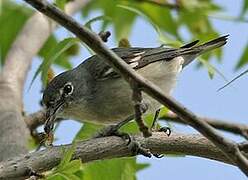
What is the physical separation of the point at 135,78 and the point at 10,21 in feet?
7.67

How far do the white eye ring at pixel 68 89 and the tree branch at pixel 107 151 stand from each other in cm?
113

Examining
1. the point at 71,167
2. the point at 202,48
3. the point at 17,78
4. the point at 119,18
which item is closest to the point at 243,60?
the point at 202,48

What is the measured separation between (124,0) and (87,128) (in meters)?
1.19

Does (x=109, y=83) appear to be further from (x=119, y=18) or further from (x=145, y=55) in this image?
(x=119, y=18)

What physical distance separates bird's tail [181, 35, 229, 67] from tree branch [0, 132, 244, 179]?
3.77 feet

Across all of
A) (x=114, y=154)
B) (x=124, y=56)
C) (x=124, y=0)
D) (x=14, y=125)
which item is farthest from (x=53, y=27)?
(x=114, y=154)

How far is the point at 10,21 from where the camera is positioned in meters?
3.80

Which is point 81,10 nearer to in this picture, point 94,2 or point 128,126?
point 94,2

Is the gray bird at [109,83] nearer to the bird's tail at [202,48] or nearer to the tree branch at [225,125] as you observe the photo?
the bird's tail at [202,48]

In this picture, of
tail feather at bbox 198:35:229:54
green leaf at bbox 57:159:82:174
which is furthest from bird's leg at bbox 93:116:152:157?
tail feather at bbox 198:35:229:54

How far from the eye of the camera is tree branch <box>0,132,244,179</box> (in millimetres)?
2055

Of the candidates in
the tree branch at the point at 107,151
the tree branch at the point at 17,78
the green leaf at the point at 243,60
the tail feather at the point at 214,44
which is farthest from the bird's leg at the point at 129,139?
the green leaf at the point at 243,60

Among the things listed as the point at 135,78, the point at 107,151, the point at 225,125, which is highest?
the point at 135,78

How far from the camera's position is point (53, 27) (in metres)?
3.79
